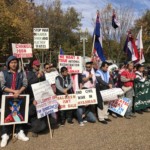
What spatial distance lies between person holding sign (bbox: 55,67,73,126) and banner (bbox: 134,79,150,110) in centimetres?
267

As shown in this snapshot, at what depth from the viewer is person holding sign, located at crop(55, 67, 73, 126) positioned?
876 cm

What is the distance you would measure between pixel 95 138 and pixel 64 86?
2.07 meters

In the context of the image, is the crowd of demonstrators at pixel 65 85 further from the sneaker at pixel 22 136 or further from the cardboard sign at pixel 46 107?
the cardboard sign at pixel 46 107

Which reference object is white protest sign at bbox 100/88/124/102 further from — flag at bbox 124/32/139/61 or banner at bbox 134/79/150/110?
flag at bbox 124/32/139/61

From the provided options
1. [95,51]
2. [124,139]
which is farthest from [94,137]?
[95,51]

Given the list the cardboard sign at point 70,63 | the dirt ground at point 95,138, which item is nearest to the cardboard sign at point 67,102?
the dirt ground at point 95,138

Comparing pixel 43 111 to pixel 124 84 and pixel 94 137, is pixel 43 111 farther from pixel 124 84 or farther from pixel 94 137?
pixel 124 84

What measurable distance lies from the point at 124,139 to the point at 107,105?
2.24 meters

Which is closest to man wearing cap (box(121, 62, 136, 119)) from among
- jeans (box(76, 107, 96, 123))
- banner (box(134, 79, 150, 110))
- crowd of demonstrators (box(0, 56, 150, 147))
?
crowd of demonstrators (box(0, 56, 150, 147))

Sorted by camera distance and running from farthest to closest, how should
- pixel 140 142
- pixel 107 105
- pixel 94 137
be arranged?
pixel 107 105 → pixel 94 137 → pixel 140 142

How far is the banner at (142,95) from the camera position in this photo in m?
10.5

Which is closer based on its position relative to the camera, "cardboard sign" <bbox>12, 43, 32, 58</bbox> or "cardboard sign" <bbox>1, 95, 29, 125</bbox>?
"cardboard sign" <bbox>1, 95, 29, 125</bbox>

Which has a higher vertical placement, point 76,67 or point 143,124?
point 76,67

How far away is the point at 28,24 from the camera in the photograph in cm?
→ 3159
